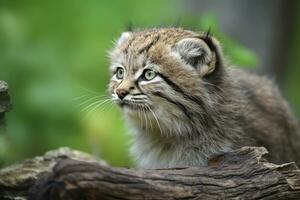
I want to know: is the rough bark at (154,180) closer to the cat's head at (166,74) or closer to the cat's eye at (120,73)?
the cat's head at (166,74)

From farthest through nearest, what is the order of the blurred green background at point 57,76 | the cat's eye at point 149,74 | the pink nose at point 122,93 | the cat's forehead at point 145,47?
1. the blurred green background at point 57,76
2. the cat's forehead at point 145,47
3. the cat's eye at point 149,74
4. the pink nose at point 122,93

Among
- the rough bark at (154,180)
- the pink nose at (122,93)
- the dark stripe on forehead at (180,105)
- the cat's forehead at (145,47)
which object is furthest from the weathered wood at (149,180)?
the cat's forehead at (145,47)

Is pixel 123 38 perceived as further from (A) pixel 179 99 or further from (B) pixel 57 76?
(B) pixel 57 76

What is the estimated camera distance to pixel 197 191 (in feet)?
19.7

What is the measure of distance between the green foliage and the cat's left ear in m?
1.70

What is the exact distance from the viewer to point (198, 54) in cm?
786

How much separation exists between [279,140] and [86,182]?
13.5ft

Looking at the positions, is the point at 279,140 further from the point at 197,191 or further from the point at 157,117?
the point at 197,191

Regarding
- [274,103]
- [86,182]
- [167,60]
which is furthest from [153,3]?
[86,182]

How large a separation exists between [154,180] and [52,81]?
6499 mm

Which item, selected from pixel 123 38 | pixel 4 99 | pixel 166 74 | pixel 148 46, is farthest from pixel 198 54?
pixel 4 99

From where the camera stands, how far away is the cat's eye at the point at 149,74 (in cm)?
759

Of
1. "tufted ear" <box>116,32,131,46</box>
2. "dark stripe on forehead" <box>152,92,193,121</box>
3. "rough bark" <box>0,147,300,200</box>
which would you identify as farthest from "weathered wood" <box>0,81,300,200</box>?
"tufted ear" <box>116,32,131,46</box>

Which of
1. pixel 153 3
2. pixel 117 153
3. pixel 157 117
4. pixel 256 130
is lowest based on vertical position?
Answer: pixel 157 117
